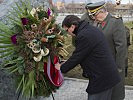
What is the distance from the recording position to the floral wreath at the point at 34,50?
309cm

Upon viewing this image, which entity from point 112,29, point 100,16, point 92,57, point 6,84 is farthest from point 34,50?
point 112,29

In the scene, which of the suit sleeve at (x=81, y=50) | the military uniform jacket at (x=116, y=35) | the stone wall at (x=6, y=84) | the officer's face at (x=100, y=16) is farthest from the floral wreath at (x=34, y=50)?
the military uniform jacket at (x=116, y=35)

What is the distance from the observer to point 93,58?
3.08 metres

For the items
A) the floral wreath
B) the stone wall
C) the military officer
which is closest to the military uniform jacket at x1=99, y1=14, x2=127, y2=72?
the military officer

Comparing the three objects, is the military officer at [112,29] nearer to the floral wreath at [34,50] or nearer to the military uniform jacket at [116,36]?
the military uniform jacket at [116,36]

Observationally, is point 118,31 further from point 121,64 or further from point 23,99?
point 23,99

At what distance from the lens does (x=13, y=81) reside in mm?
3709

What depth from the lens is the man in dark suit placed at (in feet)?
9.92

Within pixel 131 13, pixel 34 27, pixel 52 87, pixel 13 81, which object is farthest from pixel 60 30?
pixel 131 13

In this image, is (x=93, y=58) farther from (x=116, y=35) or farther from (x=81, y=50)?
(x=116, y=35)

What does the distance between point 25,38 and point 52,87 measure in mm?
730

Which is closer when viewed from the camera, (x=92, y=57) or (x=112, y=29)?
(x=92, y=57)

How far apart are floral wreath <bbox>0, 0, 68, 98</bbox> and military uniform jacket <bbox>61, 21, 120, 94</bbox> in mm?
222

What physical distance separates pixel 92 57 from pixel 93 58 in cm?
2
